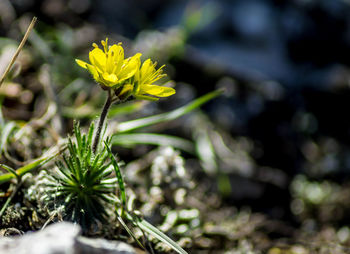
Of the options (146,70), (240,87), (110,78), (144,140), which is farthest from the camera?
(240,87)

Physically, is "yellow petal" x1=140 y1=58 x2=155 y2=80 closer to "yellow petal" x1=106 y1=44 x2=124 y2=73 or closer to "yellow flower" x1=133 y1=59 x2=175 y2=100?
"yellow flower" x1=133 y1=59 x2=175 y2=100

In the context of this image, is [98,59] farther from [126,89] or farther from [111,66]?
[126,89]

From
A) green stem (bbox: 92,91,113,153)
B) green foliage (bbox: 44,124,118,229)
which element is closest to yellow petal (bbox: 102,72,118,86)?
green stem (bbox: 92,91,113,153)

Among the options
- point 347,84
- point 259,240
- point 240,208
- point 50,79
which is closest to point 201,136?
point 240,208

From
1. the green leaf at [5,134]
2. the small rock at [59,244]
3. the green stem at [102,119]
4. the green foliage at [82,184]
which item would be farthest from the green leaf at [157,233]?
the green leaf at [5,134]

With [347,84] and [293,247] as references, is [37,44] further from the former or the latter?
[347,84]

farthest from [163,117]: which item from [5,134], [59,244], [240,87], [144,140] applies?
[240,87]

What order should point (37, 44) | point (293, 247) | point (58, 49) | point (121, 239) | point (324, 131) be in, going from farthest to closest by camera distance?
→ point (324, 131)
point (58, 49)
point (37, 44)
point (293, 247)
point (121, 239)

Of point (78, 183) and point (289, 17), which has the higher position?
point (289, 17)
